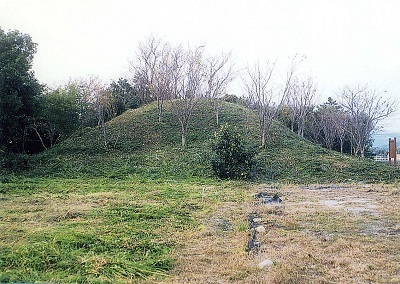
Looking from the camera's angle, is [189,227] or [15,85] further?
[15,85]

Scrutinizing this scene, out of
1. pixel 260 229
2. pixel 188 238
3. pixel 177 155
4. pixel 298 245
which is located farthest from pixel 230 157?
pixel 298 245

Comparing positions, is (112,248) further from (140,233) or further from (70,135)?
(70,135)

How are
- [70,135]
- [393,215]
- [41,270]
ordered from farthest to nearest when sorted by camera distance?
[70,135], [393,215], [41,270]

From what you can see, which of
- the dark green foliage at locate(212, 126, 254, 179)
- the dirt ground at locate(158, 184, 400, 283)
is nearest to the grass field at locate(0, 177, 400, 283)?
the dirt ground at locate(158, 184, 400, 283)

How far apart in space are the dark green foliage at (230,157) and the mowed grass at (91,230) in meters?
3.59

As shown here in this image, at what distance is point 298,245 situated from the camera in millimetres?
5254

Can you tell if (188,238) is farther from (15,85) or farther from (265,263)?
(15,85)

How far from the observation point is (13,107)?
14.9 meters

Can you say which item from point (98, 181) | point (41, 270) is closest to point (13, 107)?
point (98, 181)

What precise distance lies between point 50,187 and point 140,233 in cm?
598

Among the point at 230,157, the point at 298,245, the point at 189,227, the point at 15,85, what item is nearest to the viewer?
the point at 298,245

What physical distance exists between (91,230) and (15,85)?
1126 cm

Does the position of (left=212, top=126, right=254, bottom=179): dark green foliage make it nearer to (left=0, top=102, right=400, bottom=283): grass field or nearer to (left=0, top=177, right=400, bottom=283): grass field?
(left=0, top=102, right=400, bottom=283): grass field

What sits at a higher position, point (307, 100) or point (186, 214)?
point (307, 100)
